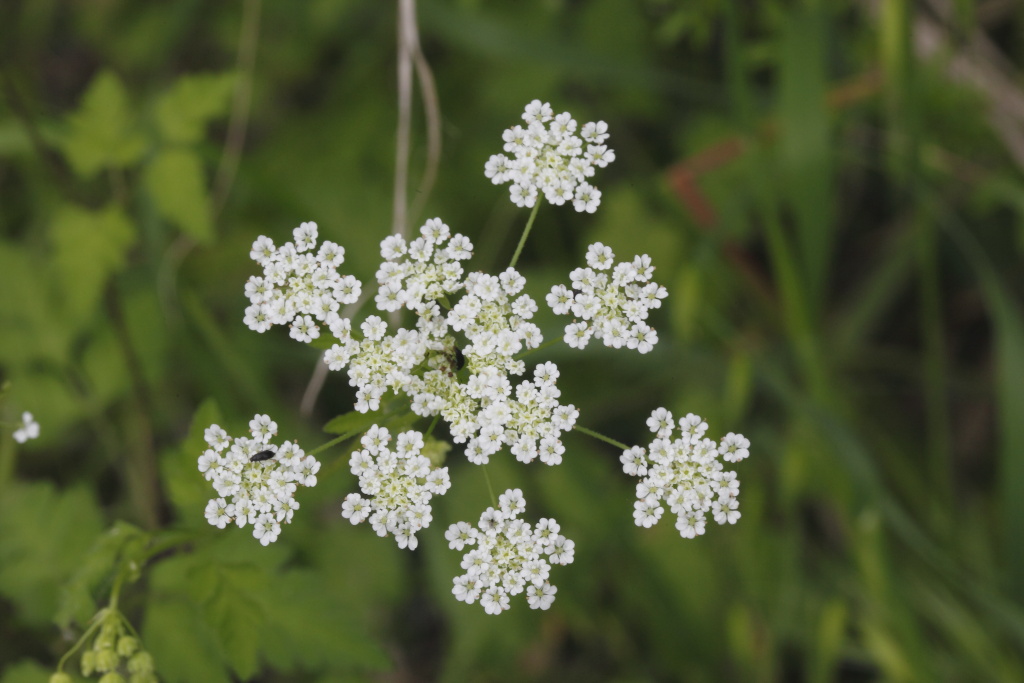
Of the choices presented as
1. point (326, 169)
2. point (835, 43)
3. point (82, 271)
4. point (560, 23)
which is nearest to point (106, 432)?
point (82, 271)

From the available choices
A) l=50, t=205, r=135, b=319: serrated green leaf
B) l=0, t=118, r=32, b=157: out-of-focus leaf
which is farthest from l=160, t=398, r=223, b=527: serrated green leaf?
l=0, t=118, r=32, b=157: out-of-focus leaf

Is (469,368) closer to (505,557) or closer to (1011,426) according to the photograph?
(505,557)

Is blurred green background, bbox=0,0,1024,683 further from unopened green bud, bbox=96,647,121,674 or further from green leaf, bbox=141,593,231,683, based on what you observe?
unopened green bud, bbox=96,647,121,674

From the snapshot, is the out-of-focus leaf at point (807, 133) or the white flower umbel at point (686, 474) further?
the out-of-focus leaf at point (807, 133)

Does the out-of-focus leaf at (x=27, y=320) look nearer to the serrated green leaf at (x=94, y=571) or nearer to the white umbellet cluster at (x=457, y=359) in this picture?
the serrated green leaf at (x=94, y=571)

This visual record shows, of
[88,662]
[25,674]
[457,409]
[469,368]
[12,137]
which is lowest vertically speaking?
[25,674]

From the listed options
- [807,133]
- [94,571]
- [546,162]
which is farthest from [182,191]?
[807,133]

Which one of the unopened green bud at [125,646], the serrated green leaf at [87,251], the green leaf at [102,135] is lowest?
the unopened green bud at [125,646]

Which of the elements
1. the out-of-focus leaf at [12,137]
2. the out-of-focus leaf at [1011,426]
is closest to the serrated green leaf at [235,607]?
the out-of-focus leaf at [12,137]
